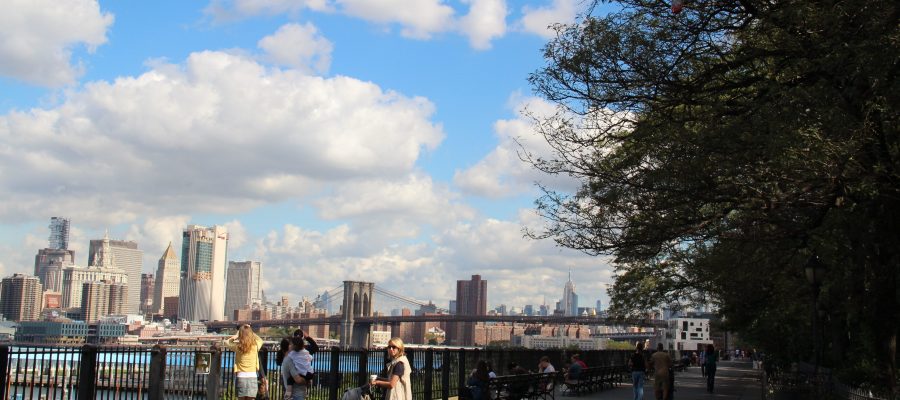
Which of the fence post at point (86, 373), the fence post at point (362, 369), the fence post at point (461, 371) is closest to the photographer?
the fence post at point (86, 373)

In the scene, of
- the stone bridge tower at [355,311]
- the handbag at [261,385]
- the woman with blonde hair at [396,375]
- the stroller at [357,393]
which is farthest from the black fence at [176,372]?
the stone bridge tower at [355,311]

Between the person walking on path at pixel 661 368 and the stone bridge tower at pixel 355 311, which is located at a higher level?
the stone bridge tower at pixel 355 311

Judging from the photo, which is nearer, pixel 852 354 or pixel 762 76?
pixel 762 76

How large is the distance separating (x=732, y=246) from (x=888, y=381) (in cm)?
466

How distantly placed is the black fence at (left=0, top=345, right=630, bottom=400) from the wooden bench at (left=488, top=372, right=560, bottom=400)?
1543 millimetres

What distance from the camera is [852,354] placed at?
1050 inches

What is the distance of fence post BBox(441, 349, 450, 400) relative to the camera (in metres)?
21.0

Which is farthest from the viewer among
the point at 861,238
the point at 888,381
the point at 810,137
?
the point at 861,238

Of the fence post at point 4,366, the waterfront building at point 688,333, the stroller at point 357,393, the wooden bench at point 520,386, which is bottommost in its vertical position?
the wooden bench at point 520,386

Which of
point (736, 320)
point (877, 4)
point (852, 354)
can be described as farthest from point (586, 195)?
point (736, 320)

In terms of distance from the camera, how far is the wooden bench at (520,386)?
63.7 feet

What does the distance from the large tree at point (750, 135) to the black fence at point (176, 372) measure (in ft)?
14.4

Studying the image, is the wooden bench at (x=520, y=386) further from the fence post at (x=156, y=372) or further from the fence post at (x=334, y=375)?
the fence post at (x=156, y=372)

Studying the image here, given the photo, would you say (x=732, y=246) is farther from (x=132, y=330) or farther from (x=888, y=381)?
(x=132, y=330)
